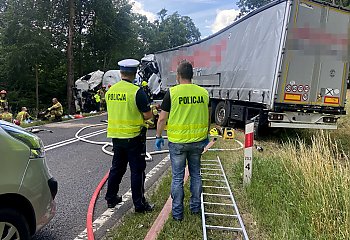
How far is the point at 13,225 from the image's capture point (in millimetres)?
2686

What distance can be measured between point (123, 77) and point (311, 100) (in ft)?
19.8

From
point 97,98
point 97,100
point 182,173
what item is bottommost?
point 97,100

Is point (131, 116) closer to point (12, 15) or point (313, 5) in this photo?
point (313, 5)

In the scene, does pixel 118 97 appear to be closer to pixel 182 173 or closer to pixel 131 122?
pixel 131 122

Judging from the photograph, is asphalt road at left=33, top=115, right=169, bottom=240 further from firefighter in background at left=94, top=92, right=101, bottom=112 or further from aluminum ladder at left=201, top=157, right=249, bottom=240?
firefighter in background at left=94, top=92, right=101, bottom=112

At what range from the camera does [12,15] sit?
23.5 m

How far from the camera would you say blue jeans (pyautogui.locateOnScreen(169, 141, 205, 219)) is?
150 inches

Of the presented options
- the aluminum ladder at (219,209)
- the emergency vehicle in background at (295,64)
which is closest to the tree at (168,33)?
the emergency vehicle in background at (295,64)

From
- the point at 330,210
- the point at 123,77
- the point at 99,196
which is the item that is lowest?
the point at 99,196

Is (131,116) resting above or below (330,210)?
above

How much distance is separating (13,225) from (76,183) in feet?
9.10

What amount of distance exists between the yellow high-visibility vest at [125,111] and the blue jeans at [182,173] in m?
0.52

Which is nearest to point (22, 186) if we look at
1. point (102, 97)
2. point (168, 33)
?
point (102, 97)

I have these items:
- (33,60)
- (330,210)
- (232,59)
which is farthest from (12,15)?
(330,210)
